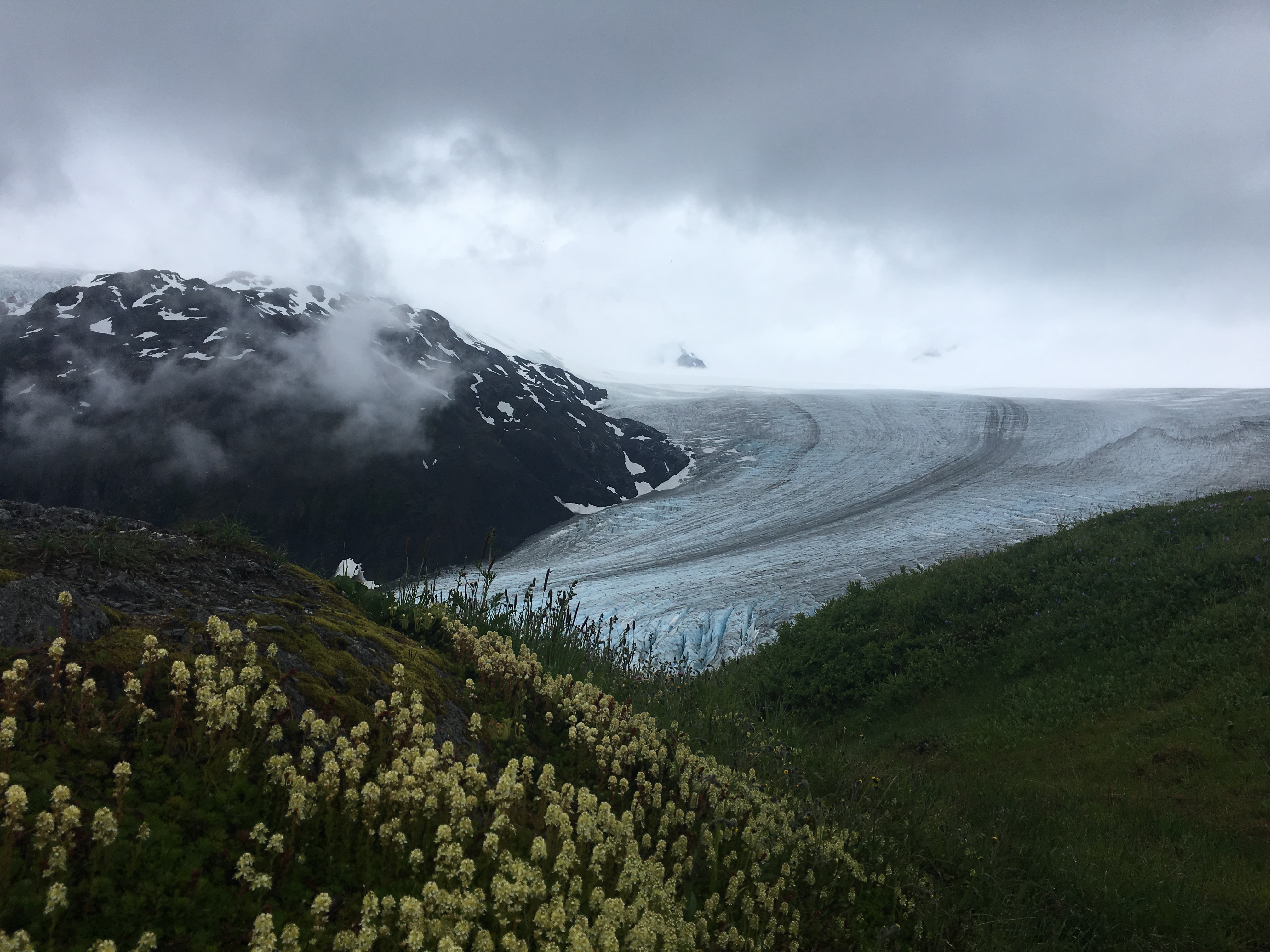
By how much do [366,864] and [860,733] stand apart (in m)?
8.34

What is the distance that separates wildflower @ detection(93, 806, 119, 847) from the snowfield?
11265 mm

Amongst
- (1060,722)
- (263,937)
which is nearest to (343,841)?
(263,937)

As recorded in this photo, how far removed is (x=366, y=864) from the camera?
99.2 inches

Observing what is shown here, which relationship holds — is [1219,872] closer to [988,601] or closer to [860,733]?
[860,733]

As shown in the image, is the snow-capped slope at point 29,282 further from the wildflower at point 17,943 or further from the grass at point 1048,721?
the wildflower at point 17,943

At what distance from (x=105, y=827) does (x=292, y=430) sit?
50655 mm

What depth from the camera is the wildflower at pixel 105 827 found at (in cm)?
204

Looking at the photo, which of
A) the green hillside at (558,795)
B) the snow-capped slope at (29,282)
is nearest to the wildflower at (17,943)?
the green hillside at (558,795)

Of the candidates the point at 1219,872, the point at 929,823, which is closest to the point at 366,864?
the point at 929,823

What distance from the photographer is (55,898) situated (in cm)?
177

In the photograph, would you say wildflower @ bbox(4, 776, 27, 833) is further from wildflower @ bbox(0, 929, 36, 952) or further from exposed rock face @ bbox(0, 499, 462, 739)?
exposed rock face @ bbox(0, 499, 462, 739)

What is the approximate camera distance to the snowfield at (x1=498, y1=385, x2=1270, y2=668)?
19.5 metres

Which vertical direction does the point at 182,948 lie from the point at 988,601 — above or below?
above

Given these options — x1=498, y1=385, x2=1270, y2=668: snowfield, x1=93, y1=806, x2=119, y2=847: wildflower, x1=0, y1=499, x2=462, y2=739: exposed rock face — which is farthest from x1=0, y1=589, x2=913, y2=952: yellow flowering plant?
x1=498, y1=385, x2=1270, y2=668: snowfield
